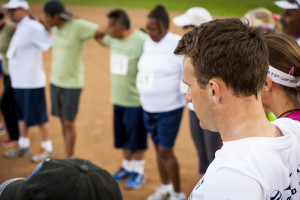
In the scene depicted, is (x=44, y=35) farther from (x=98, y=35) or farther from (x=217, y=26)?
(x=217, y=26)

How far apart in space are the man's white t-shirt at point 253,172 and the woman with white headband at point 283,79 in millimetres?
462

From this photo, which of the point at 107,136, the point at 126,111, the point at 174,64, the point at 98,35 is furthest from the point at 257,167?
the point at 107,136

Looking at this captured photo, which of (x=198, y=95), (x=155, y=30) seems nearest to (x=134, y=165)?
(x=155, y=30)

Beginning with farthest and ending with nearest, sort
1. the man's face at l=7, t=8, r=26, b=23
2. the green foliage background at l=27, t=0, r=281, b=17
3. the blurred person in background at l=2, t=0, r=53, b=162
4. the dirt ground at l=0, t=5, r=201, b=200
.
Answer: the green foliage background at l=27, t=0, r=281, b=17 → the man's face at l=7, t=8, r=26, b=23 → the blurred person in background at l=2, t=0, r=53, b=162 → the dirt ground at l=0, t=5, r=201, b=200

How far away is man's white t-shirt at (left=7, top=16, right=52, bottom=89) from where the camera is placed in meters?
4.99

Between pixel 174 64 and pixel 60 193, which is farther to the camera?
pixel 174 64

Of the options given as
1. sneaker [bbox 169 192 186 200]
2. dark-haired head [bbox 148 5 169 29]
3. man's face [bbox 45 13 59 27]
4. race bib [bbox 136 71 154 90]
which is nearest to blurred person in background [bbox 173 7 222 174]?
dark-haired head [bbox 148 5 169 29]

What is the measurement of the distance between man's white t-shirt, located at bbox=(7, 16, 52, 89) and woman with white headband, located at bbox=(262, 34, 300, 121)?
3647 mm

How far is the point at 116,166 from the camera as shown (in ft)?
17.2

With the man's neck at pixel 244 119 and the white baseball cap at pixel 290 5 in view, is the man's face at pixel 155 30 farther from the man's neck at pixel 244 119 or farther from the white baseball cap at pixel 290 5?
the man's neck at pixel 244 119

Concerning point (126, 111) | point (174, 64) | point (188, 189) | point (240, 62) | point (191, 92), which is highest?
point (240, 62)

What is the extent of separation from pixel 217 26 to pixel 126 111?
3243 mm

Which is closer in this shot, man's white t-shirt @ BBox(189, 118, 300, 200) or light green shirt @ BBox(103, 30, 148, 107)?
man's white t-shirt @ BBox(189, 118, 300, 200)

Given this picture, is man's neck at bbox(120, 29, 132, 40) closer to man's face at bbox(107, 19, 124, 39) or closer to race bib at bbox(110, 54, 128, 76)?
man's face at bbox(107, 19, 124, 39)
